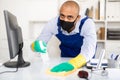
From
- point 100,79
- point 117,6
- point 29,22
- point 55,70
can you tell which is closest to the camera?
point 100,79

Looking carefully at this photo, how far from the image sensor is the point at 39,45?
76.6 inches

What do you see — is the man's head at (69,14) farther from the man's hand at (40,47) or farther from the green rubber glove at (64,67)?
the green rubber glove at (64,67)

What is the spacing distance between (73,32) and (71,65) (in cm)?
67

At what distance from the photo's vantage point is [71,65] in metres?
1.56

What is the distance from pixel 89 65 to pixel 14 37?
1.98 ft

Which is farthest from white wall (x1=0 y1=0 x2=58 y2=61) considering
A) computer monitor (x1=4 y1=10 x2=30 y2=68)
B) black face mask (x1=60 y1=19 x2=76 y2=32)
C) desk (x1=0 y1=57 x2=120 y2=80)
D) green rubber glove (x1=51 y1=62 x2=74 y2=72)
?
green rubber glove (x1=51 y1=62 x2=74 y2=72)

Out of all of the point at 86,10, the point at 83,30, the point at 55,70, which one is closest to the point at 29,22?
the point at 86,10

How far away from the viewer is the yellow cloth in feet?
5.26

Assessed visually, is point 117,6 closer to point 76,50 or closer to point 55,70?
point 76,50

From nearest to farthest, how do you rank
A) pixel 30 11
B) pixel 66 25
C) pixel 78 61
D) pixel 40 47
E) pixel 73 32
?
pixel 78 61 < pixel 40 47 < pixel 66 25 < pixel 73 32 < pixel 30 11

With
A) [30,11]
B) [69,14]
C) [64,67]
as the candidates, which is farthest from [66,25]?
[30,11]

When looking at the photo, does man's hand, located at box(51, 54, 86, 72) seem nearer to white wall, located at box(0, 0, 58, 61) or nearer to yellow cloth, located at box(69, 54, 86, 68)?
yellow cloth, located at box(69, 54, 86, 68)

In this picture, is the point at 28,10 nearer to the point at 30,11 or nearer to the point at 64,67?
the point at 30,11

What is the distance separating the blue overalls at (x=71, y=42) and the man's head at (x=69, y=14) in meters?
0.10
